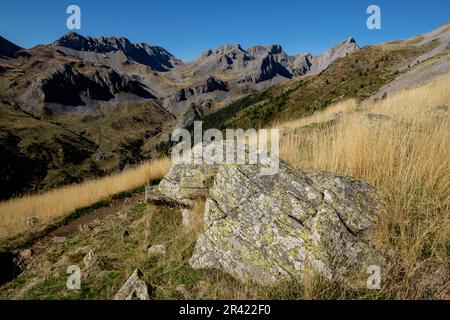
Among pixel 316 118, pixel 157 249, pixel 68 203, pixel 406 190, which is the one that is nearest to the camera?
pixel 406 190

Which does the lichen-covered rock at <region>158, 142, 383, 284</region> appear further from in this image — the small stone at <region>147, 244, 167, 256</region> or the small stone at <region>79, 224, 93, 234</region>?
the small stone at <region>79, 224, 93, 234</region>

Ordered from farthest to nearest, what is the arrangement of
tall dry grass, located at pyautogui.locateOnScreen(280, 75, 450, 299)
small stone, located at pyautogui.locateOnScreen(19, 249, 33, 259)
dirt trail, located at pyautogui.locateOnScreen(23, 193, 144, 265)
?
dirt trail, located at pyautogui.locateOnScreen(23, 193, 144, 265), small stone, located at pyautogui.locateOnScreen(19, 249, 33, 259), tall dry grass, located at pyautogui.locateOnScreen(280, 75, 450, 299)

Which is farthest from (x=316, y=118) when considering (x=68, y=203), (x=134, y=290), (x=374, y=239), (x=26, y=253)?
(x=26, y=253)

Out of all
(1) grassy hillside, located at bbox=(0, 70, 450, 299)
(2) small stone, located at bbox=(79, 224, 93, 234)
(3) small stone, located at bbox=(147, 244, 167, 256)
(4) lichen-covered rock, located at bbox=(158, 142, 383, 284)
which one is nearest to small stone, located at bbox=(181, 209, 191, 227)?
(1) grassy hillside, located at bbox=(0, 70, 450, 299)

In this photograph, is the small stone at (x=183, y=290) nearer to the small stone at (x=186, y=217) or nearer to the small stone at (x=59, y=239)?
the small stone at (x=186, y=217)

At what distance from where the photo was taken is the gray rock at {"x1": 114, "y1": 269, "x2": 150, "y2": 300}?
3.73 meters

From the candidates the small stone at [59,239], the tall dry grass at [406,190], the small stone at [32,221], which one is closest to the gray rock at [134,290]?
the tall dry grass at [406,190]

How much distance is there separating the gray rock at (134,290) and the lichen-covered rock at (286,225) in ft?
2.66

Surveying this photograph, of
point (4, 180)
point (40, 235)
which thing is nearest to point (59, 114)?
point (4, 180)

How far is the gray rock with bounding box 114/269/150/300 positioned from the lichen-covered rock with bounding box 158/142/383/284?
0.81m

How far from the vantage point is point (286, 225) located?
4.00m

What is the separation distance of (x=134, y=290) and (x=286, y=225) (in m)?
2.23

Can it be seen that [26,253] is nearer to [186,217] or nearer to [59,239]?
[59,239]
